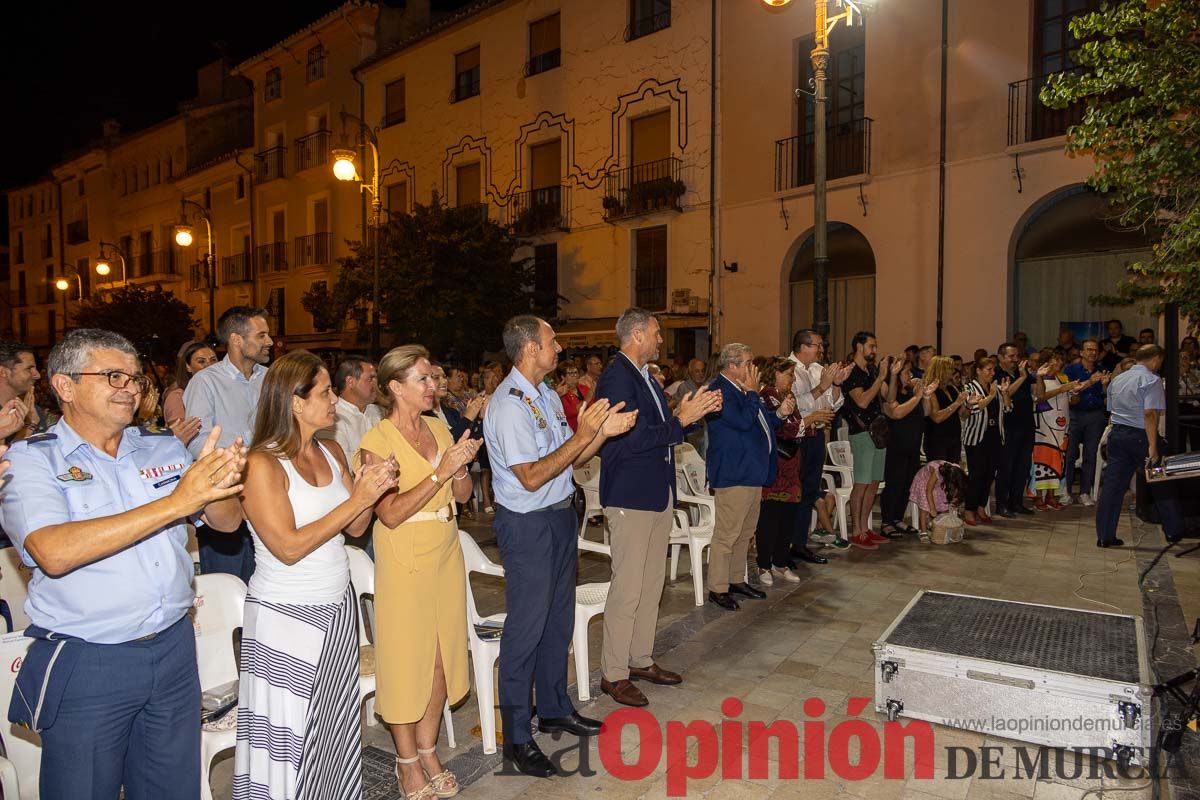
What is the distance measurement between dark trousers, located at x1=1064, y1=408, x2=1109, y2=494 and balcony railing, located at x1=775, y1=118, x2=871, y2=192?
6.71m

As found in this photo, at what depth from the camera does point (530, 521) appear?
3.60 m

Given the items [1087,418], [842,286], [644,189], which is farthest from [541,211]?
[1087,418]

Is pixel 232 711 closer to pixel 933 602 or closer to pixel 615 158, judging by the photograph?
pixel 933 602

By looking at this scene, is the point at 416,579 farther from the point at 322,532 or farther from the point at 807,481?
the point at 807,481

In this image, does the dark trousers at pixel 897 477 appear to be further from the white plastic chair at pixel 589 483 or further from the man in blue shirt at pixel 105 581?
the man in blue shirt at pixel 105 581

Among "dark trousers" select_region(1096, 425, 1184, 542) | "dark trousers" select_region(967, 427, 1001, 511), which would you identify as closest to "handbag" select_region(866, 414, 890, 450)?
"dark trousers" select_region(967, 427, 1001, 511)

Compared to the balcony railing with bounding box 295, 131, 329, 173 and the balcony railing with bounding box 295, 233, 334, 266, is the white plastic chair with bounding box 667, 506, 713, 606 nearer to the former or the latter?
the balcony railing with bounding box 295, 233, 334, 266

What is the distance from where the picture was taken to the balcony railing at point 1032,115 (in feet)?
41.4

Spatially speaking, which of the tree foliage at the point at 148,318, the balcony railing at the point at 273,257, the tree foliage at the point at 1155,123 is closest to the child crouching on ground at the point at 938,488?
the tree foliage at the point at 1155,123

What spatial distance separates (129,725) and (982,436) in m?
8.32

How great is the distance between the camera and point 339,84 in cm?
2558

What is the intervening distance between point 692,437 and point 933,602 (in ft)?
19.3

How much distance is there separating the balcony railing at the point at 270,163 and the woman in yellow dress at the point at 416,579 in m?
27.3

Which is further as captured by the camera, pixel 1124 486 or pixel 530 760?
pixel 1124 486
